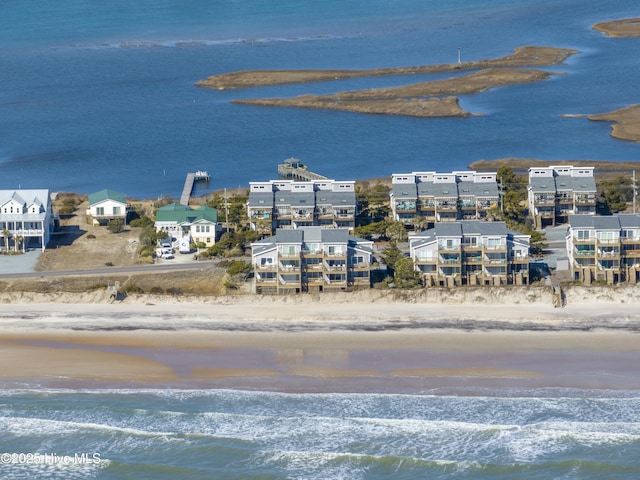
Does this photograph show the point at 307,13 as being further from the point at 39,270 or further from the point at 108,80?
the point at 39,270

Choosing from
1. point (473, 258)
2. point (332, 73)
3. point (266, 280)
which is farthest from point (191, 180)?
point (332, 73)

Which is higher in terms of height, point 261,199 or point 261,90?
point 261,90

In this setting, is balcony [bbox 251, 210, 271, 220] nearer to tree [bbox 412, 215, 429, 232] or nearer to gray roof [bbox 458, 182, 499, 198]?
tree [bbox 412, 215, 429, 232]

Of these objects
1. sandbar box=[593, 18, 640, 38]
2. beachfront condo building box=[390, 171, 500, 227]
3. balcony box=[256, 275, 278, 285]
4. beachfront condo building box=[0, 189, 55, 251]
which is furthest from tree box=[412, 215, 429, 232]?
sandbar box=[593, 18, 640, 38]

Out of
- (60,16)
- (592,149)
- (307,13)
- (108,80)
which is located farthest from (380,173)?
(60,16)

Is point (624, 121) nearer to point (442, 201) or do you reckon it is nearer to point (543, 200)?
point (543, 200)

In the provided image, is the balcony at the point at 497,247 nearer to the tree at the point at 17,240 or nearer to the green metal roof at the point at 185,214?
the green metal roof at the point at 185,214
